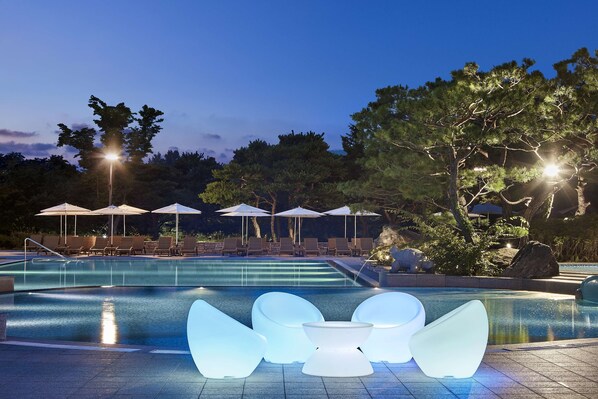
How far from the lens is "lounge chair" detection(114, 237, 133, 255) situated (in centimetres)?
2872

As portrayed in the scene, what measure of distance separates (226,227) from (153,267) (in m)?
19.0

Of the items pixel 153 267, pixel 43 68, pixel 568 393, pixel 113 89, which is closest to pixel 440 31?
pixel 113 89

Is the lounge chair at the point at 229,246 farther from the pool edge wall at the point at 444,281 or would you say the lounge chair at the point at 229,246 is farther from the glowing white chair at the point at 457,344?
the glowing white chair at the point at 457,344

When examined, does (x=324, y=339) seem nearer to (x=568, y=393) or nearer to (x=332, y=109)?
(x=568, y=393)

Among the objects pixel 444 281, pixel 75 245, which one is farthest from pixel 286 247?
pixel 444 281

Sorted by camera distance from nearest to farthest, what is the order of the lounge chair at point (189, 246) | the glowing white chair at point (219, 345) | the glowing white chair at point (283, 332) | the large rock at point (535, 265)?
the glowing white chair at point (219, 345) < the glowing white chair at point (283, 332) < the large rock at point (535, 265) < the lounge chair at point (189, 246)

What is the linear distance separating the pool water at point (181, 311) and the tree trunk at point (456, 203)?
9.03ft

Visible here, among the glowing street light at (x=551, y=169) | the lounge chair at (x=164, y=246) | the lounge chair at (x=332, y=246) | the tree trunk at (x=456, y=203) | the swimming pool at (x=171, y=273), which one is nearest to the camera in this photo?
the swimming pool at (x=171, y=273)

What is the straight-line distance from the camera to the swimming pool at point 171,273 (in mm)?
17312

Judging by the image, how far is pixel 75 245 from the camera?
28.7m

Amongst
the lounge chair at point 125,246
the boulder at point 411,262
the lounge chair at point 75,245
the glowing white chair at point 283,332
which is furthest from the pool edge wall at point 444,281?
the lounge chair at point 75,245

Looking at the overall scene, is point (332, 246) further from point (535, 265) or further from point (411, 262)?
point (535, 265)

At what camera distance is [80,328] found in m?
9.59

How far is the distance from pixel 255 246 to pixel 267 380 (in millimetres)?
23255
